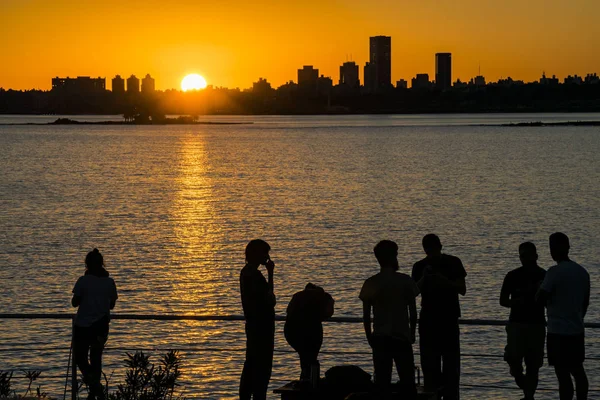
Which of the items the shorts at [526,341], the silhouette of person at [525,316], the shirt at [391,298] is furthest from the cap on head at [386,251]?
the shorts at [526,341]

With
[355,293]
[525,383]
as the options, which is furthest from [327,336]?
[525,383]

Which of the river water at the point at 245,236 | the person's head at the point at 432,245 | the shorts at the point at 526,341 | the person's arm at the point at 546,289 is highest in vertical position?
the person's head at the point at 432,245

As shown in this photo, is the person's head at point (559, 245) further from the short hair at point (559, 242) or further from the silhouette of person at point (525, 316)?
the silhouette of person at point (525, 316)

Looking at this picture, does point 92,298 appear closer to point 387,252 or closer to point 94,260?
point 94,260

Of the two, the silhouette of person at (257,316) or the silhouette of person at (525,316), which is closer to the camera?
the silhouette of person at (257,316)

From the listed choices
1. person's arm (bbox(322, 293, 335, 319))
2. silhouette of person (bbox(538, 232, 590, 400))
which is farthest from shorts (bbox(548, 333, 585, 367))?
person's arm (bbox(322, 293, 335, 319))

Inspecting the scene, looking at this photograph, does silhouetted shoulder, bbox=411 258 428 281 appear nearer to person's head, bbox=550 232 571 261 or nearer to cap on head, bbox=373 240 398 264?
cap on head, bbox=373 240 398 264

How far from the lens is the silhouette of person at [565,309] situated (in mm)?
9945

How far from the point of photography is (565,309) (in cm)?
1005

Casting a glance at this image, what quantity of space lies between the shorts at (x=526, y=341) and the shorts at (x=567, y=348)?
414mm

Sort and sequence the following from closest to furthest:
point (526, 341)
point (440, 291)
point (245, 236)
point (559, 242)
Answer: point (559, 242), point (440, 291), point (526, 341), point (245, 236)

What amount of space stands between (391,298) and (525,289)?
1.66m

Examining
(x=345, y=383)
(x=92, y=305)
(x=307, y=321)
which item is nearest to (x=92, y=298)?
(x=92, y=305)

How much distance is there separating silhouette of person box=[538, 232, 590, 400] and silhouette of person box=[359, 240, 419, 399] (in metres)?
1.41
